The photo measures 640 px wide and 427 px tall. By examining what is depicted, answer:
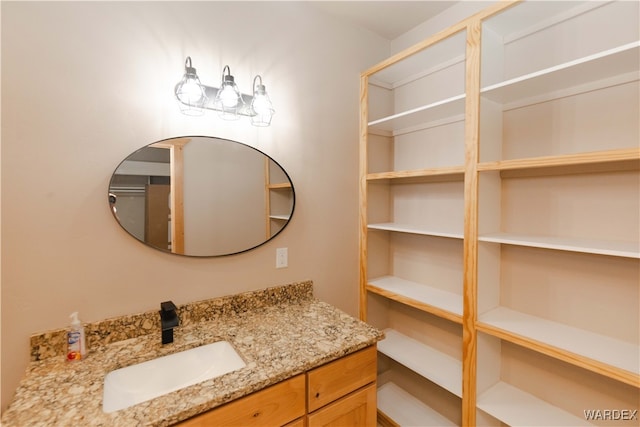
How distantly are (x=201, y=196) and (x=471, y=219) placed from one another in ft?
4.55

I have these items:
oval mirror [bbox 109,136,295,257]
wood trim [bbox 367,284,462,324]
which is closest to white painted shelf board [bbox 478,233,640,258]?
wood trim [bbox 367,284,462,324]

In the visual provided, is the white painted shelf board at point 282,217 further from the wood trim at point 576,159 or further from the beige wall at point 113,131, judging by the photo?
the wood trim at point 576,159

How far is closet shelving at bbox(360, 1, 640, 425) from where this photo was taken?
1.24 meters

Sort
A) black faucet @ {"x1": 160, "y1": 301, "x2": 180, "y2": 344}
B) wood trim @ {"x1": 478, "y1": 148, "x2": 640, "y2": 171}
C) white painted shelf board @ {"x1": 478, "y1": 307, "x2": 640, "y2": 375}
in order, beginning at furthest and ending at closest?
black faucet @ {"x1": 160, "y1": 301, "x2": 180, "y2": 344} → white painted shelf board @ {"x1": 478, "y1": 307, "x2": 640, "y2": 375} → wood trim @ {"x1": 478, "y1": 148, "x2": 640, "y2": 171}

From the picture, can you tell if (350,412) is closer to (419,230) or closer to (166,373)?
(166,373)

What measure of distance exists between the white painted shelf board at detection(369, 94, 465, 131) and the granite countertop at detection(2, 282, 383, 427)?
1.24 meters

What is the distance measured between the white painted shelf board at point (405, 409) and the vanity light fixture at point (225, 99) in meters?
2.05

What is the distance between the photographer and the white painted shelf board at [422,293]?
5.65 feet

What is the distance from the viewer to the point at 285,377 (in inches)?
43.2

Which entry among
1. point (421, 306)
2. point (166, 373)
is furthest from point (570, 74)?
point (166, 373)

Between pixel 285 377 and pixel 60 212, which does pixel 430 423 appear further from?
pixel 60 212

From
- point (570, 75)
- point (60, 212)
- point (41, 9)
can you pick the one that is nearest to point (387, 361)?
point (570, 75)

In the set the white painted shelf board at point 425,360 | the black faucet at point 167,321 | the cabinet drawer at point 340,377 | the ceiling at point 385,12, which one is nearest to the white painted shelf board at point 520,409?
the white painted shelf board at point 425,360

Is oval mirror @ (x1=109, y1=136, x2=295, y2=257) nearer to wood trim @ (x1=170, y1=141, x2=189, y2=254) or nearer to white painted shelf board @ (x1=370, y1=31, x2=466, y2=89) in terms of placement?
wood trim @ (x1=170, y1=141, x2=189, y2=254)
